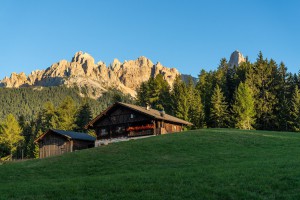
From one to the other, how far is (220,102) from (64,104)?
43.7 meters

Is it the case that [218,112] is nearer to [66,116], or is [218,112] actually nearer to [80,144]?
[80,144]

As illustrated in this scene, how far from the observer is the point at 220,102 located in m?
72.8

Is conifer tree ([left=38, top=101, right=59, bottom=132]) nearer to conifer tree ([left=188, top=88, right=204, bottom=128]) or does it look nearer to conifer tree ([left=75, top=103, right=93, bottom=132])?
conifer tree ([left=75, top=103, right=93, bottom=132])

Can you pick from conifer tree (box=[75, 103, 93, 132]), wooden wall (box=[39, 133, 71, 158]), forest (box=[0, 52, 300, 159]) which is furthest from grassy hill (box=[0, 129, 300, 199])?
conifer tree (box=[75, 103, 93, 132])

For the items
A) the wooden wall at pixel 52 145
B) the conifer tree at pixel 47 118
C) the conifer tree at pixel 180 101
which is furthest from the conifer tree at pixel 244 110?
the conifer tree at pixel 47 118

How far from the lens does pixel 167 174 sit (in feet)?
62.1

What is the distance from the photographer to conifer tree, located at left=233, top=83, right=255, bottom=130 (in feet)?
221

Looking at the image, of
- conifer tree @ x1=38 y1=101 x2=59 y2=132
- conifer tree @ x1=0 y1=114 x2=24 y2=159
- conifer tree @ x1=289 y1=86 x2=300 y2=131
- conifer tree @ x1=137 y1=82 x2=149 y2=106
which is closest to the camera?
conifer tree @ x1=289 y1=86 x2=300 y2=131

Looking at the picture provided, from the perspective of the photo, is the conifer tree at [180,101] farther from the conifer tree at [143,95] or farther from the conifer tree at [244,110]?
the conifer tree at [244,110]

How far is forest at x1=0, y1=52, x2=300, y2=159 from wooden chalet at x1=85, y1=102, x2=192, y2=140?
54.4 feet

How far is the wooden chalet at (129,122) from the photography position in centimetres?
5269

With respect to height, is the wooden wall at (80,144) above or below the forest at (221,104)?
below

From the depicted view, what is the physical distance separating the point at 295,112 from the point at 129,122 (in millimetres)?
33784

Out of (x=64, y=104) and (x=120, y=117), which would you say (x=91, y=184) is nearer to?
(x=120, y=117)
